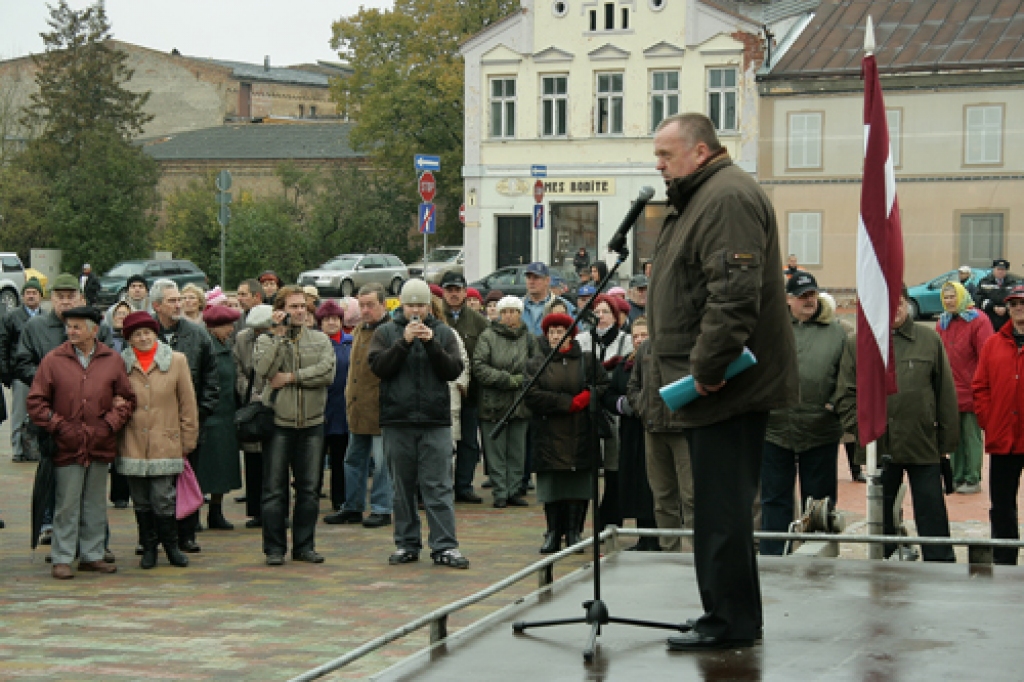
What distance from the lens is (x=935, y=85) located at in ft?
143

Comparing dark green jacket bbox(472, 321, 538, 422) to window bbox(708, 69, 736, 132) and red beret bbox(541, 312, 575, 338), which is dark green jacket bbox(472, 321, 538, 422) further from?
window bbox(708, 69, 736, 132)

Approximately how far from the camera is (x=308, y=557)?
429 inches

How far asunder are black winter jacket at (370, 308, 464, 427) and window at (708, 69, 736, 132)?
37513mm

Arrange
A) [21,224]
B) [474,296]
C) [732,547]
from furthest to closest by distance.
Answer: [21,224], [474,296], [732,547]

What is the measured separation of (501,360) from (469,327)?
776mm

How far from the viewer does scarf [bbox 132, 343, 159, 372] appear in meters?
10.8

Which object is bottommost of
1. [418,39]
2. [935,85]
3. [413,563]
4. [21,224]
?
[413,563]

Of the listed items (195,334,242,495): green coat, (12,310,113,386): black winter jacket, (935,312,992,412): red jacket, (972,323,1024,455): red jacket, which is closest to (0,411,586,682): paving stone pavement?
(195,334,242,495): green coat

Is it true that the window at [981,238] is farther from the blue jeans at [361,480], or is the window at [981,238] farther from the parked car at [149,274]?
the blue jeans at [361,480]

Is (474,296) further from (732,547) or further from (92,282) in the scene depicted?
(92,282)

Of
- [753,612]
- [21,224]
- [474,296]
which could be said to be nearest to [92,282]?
[21,224]

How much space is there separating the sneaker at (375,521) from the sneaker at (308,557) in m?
1.76

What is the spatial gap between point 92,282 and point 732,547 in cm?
3762

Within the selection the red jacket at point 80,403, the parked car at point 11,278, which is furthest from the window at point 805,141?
the red jacket at point 80,403
